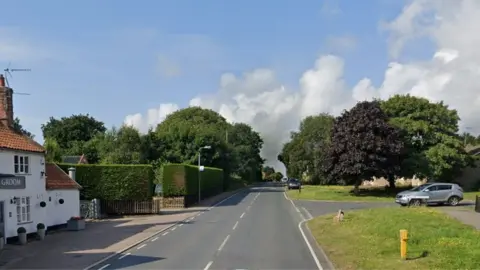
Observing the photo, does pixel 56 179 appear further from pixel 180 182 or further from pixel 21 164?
pixel 180 182

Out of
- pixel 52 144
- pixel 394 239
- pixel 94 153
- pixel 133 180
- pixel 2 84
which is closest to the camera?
pixel 394 239

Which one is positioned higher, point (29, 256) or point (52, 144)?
point (52, 144)

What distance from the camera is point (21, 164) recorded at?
28.1 meters

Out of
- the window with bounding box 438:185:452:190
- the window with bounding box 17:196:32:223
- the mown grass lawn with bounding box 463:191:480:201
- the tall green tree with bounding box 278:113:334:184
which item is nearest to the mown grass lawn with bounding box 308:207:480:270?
the window with bounding box 438:185:452:190

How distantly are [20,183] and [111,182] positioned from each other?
659 inches

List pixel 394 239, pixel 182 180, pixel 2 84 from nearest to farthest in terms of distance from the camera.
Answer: pixel 394 239
pixel 2 84
pixel 182 180

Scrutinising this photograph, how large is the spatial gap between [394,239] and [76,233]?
56.8 feet

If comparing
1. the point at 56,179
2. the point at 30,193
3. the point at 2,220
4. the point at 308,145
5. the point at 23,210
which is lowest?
the point at 2,220

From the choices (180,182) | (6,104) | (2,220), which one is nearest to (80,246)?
(2,220)

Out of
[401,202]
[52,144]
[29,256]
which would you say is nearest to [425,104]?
[401,202]

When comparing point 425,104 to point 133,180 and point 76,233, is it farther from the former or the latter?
point 76,233

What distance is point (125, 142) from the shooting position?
2633 inches

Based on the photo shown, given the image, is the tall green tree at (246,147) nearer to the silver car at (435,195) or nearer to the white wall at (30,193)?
the silver car at (435,195)

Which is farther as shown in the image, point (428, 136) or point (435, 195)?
point (428, 136)
